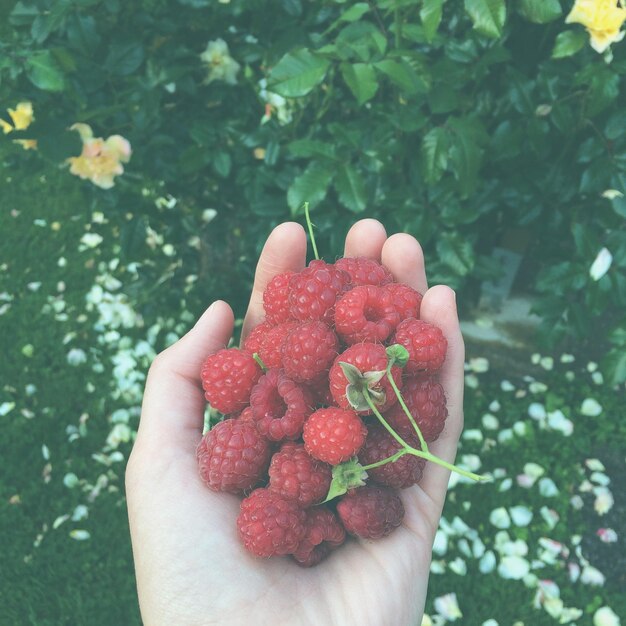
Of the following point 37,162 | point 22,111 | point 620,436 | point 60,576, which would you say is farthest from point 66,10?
point 620,436

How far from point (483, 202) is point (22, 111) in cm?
127

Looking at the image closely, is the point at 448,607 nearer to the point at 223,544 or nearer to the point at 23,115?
the point at 223,544

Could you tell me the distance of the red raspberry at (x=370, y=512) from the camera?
→ 1178 millimetres

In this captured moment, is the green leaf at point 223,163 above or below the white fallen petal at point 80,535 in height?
above

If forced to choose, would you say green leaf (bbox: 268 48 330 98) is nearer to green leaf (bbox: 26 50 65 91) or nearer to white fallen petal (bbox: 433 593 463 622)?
green leaf (bbox: 26 50 65 91)

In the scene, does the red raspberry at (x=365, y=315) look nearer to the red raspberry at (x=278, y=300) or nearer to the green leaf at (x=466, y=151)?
the red raspberry at (x=278, y=300)

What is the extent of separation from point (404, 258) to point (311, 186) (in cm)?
28

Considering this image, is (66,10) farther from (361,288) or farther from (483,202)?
(483,202)

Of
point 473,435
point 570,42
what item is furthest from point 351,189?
point 473,435

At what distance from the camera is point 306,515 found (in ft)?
3.97

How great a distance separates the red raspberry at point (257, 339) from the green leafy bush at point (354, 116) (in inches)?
12.6

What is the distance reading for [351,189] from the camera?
158 cm

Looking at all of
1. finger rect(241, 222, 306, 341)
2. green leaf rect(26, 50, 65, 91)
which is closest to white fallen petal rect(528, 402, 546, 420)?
finger rect(241, 222, 306, 341)

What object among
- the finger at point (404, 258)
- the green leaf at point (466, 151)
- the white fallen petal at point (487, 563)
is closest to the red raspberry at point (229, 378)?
the finger at point (404, 258)
